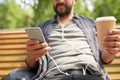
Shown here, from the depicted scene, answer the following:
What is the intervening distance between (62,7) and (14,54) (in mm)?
940

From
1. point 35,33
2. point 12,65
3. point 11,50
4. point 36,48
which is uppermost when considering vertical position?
point 35,33

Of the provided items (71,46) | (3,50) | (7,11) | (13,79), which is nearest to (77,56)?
(71,46)

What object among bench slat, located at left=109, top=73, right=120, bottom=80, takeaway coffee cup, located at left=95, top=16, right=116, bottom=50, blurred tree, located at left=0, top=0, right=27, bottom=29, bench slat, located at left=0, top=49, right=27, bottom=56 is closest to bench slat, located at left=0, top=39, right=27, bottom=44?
bench slat, located at left=0, top=49, right=27, bottom=56

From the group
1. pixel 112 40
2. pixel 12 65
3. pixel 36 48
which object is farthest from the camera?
pixel 12 65

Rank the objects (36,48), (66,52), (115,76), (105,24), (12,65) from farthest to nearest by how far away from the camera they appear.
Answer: (12,65) → (115,76) → (66,52) → (36,48) → (105,24)

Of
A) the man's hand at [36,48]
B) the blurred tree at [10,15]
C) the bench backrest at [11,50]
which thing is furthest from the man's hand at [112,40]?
the blurred tree at [10,15]

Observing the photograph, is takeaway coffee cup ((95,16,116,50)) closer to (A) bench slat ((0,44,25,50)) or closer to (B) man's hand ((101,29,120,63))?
(B) man's hand ((101,29,120,63))

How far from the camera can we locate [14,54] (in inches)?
123

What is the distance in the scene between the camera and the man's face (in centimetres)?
244

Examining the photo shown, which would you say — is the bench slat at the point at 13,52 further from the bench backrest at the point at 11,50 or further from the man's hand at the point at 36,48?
the man's hand at the point at 36,48

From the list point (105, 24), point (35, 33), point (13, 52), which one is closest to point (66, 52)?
point (35, 33)

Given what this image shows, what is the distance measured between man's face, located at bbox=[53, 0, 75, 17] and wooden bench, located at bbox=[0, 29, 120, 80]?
729mm

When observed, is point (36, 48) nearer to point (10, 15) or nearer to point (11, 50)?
point (11, 50)

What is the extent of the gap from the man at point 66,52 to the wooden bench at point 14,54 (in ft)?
1.86
